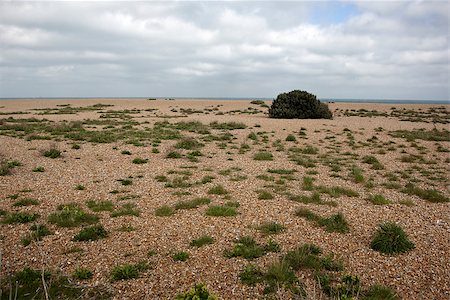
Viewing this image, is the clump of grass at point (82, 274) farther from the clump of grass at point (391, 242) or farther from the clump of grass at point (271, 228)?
the clump of grass at point (391, 242)

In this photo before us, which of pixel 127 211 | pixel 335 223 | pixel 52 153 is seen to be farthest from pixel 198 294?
pixel 52 153

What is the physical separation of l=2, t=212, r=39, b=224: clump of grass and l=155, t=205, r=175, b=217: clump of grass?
3257 millimetres

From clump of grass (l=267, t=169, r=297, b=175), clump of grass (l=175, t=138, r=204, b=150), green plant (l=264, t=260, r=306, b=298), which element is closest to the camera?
green plant (l=264, t=260, r=306, b=298)

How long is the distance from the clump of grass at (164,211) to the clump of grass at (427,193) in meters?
8.25

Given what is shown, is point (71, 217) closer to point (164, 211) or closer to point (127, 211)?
point (127, 211)

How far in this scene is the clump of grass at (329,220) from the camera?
8.58 m

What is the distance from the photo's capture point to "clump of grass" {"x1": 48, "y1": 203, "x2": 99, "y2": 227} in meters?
8.75

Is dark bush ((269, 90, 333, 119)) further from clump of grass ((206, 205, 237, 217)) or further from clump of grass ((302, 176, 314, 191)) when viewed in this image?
clump of grass ((206, 205, 237, 217))

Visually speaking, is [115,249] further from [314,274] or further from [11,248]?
[314,274]

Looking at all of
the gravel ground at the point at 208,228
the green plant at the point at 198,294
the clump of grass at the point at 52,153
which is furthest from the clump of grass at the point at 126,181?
the green plant at the point at 198,294

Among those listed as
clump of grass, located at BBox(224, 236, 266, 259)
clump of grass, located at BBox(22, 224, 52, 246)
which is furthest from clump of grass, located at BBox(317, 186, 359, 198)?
clump of grass, located at BBox(22, 224, 52, 246)

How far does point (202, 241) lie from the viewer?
25.6 ft

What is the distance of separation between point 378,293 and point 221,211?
4637 mm

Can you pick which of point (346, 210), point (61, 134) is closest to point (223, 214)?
Answer: point (346, 210)
